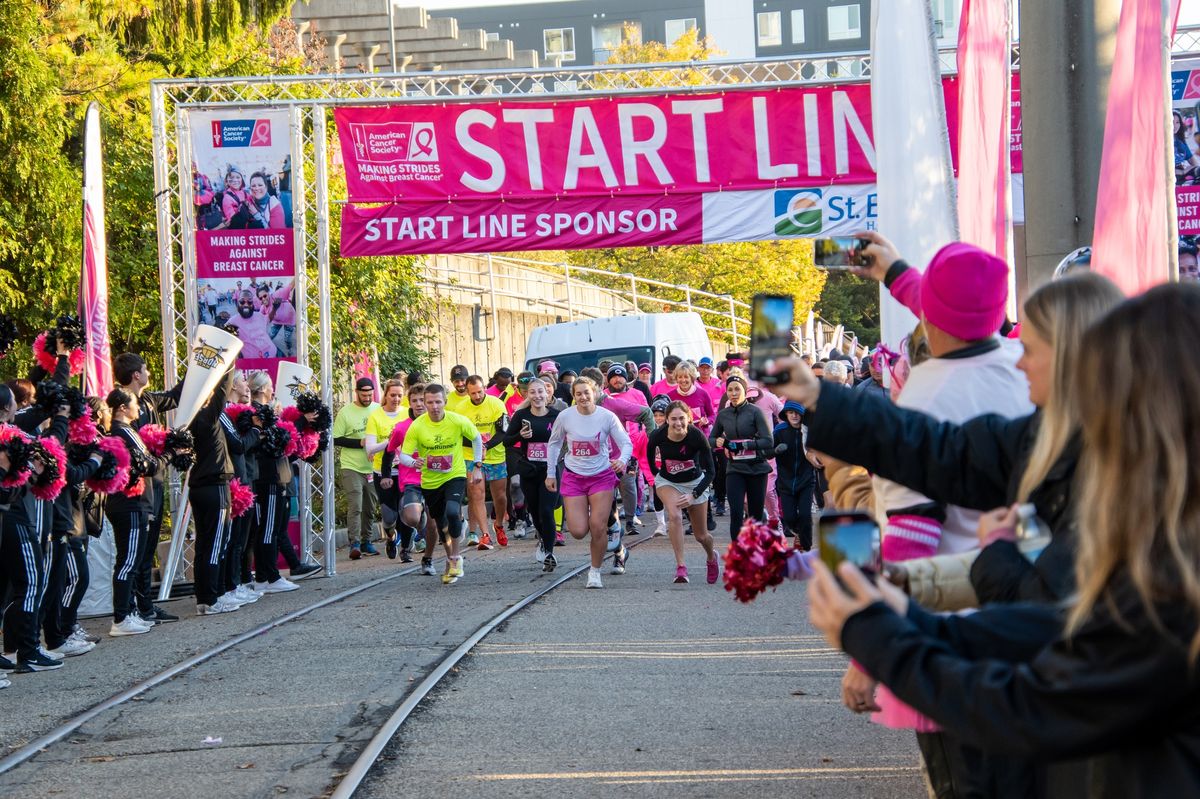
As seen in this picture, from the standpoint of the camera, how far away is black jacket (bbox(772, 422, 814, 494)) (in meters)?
14.6

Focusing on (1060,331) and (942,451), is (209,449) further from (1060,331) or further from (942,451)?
(1060,331)

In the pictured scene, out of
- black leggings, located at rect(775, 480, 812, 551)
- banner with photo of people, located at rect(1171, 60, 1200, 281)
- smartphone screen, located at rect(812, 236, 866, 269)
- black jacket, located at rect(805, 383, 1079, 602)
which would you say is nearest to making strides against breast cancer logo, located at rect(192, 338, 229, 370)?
black leggings, located at rect(775, 480, 812, 551)

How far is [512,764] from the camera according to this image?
661 centimetres

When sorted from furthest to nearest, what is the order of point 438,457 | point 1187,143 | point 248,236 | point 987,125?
1. point 248,236
2. point 438,457
3. point 1187,143
4. point 987,125

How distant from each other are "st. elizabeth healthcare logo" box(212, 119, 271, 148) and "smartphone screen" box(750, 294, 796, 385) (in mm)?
12679

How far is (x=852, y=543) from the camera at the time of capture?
99.7 inches

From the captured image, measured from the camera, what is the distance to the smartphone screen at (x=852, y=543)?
2510 millimetres

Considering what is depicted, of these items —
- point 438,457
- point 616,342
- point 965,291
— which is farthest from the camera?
point 616,342

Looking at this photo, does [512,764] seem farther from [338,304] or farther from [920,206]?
[338,304]

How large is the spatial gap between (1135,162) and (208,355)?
8330mm

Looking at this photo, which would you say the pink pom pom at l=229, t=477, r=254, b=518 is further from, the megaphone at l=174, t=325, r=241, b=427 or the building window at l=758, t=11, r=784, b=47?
the building window at l=758, t=11, r=784, b=47

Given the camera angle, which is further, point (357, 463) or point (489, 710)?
point (357, 463)

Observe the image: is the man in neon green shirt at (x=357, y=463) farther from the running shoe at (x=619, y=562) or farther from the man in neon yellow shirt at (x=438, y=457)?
the running shoe at (x=619, y=562)

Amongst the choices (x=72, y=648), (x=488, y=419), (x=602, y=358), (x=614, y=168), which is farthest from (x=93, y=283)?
(x=602, y=358)
